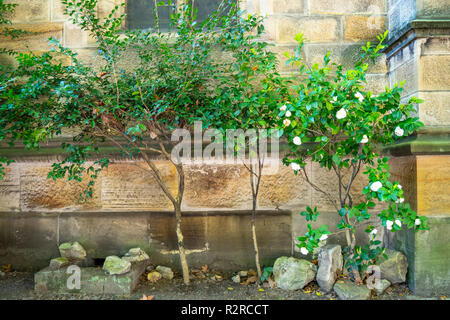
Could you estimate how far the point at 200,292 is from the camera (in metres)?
3.11

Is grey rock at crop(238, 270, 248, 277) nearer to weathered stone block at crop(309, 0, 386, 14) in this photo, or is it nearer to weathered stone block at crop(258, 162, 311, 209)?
weathered stone block at crop(258, 162, 311, 209)

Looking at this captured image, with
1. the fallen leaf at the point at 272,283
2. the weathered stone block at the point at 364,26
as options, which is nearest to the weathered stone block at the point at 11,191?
the fallen leaf at the point at 272,283

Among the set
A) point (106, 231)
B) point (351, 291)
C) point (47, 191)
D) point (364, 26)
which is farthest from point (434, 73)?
point (47, 191)

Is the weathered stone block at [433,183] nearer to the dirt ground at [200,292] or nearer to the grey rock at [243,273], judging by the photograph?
the dirt ground at [200,292]

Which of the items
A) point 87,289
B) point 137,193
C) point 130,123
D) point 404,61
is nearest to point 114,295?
point 87,289

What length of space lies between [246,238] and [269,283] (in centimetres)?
57

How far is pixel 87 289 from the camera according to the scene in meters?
3.03

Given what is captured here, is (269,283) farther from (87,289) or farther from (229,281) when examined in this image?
(87,289)

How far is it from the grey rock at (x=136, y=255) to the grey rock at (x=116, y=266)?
19 centimetres

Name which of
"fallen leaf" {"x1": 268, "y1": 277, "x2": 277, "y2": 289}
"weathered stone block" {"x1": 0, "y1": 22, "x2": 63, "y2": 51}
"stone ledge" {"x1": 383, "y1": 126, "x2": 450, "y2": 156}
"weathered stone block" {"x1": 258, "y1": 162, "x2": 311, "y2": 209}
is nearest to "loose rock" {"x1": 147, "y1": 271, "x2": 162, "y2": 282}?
"fallen leaf" {"x1": 268, "y1": 277, "x2": 277, "y2": 289}

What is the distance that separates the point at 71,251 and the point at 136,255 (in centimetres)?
72

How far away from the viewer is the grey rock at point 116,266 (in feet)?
10.1

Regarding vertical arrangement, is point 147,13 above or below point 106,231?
above

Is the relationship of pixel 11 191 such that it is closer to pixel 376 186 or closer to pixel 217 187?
pixel 217 187
